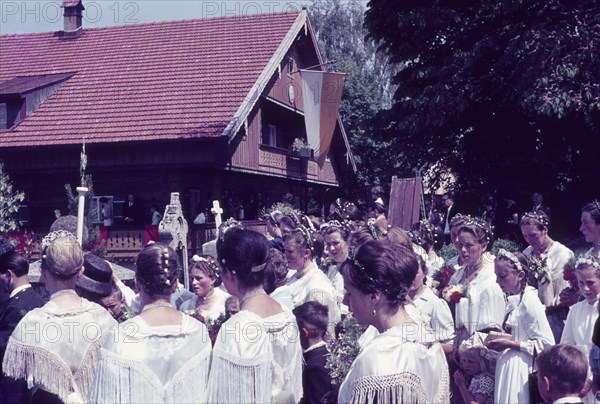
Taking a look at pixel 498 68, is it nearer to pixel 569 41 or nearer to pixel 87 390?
pixel 569 41

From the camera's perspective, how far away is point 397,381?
3.12m

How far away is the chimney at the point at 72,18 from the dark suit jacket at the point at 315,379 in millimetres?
24694

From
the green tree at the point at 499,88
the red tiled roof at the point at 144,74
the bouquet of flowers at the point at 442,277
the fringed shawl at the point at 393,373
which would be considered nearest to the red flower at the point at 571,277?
the bouquet of flowers at the point at 442,277

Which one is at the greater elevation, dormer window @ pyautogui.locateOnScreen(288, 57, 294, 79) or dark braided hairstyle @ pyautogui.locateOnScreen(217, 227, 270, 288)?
dormer window @ pyautogui.locateOnScreen(288, 57, 294, 79)

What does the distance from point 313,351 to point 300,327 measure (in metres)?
0.19

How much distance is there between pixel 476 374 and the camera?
5.87m

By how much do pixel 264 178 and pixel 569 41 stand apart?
12284 mm

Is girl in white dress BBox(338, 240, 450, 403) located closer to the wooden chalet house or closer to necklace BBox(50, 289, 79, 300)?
necklace BBox(50, 289, 79, 300)

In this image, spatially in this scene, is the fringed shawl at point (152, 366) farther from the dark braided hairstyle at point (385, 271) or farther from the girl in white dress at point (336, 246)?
the girl in white dress at point (336, 246)

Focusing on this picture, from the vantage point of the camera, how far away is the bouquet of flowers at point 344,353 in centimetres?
446

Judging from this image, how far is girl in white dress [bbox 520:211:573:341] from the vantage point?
6.30 metres

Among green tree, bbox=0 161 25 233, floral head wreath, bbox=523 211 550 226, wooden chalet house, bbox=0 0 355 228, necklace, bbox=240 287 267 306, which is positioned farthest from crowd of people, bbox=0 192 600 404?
wooden chalet house, bbox=0 0 355 228

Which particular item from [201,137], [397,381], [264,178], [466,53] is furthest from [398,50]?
[397,381]

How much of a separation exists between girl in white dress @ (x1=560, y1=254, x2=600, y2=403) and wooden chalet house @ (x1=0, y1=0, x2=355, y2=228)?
14972 millimetres
